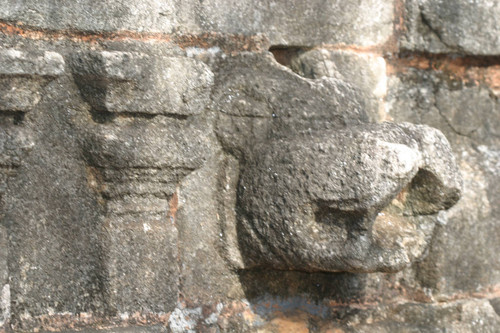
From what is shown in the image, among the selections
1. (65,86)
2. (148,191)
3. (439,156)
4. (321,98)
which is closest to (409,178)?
(439,156)

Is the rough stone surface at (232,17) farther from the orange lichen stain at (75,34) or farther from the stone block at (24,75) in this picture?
the stone block at (24,75)

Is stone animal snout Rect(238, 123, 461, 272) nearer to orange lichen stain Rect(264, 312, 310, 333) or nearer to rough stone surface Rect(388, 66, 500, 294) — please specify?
orange lichen stain Rect(264, 312, 310, 333)

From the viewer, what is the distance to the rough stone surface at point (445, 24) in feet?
10.2

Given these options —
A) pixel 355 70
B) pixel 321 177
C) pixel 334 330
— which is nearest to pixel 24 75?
pixel 321 177

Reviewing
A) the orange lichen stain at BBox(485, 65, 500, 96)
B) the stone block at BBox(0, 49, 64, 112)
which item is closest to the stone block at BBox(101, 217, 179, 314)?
the stone block at BBox(0, 49, 64, 112)

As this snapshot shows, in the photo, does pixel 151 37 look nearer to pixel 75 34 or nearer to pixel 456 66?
pixel 75 34

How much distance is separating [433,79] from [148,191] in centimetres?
126

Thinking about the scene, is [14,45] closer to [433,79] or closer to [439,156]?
[439,156]

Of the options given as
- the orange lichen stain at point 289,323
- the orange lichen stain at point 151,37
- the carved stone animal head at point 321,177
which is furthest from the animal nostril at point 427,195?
the orange lichen stain at point 151,37

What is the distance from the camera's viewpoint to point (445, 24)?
10.2 feet

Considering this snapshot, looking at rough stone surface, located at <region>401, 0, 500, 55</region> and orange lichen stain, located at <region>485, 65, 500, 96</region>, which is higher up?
rough stone surface, located at <region>401, 0, 500, 55</region>

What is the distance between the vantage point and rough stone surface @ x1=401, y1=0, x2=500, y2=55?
3.12 metres

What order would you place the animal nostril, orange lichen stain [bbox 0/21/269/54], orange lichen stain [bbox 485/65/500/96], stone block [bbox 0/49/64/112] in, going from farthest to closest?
orange lichen stain [bbox 485/65/500/96]
the animal nostril
orange lichen stain [bbox 0/21/269/54]
stone block [bbox 0/49/64/112]

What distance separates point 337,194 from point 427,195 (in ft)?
1.29
